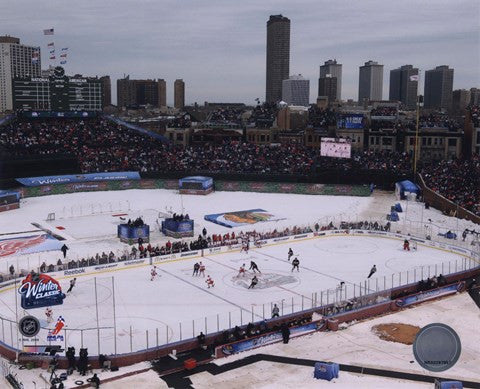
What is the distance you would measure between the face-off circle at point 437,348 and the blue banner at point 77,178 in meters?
64.5

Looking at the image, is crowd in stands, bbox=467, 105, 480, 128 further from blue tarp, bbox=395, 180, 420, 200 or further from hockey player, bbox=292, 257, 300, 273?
hockey player, bbox=292, 257, 300, 273

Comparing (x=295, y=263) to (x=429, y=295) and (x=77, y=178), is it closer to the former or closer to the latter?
(x=429, y=295)

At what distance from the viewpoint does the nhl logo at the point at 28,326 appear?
75.6 ft

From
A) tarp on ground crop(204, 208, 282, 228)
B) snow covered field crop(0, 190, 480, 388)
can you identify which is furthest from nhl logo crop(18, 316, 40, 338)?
tarp on ground crop(204, 208, 282, 228)

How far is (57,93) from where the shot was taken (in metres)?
118

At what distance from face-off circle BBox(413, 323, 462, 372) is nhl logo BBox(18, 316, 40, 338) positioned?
1527 cm

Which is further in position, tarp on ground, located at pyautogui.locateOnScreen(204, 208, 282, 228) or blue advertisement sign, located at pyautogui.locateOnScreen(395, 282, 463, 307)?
tarp on ground, located at pyautogui.locateOnScreen(204, 208, 282, 228)

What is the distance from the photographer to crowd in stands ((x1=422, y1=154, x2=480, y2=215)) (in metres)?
58.5

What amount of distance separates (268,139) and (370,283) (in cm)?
8861

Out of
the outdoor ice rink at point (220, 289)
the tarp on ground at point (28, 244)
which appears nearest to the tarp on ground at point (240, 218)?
the outdoor ice rink at point (220, 289)

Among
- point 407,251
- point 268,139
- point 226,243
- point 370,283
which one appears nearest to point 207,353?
point 370,283

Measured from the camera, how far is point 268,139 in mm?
122375

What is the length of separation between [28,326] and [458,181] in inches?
2120

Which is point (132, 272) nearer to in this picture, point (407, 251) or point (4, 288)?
point (4, 288)
